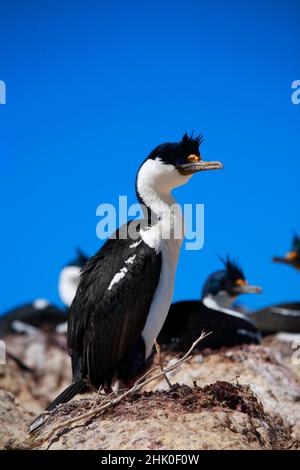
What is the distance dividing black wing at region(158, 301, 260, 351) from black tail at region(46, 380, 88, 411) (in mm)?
2811

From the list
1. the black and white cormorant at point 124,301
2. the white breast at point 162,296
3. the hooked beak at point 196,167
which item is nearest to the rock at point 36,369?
the black and white cormorant at point 124,301

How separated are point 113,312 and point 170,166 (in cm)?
154

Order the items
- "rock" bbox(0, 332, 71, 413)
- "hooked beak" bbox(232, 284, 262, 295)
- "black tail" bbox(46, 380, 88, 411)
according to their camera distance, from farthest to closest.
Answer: "rock" bbox(0, 332, 71, 413), "hooked beak" bbox(232, 284, 262, 295), "black tail" bbox(46, 380, 88, 411)

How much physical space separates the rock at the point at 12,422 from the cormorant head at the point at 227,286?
4783 mm

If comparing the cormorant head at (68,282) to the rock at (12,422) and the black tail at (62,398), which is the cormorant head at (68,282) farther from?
the black tail at (62,398)

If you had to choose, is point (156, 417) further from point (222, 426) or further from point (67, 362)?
point (67, 362)

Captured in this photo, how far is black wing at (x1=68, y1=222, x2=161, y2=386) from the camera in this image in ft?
24.5

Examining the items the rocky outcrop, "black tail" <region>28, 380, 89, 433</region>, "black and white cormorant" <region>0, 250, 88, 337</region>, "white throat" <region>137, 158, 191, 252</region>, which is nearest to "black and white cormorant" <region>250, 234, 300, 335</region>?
"black and white cormorant" <region>0, 250, 88, 337</region>

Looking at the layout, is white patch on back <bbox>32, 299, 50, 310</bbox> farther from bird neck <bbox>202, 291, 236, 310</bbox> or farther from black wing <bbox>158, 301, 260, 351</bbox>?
black wing <bbox>158, 301, 260, 351</bbox>

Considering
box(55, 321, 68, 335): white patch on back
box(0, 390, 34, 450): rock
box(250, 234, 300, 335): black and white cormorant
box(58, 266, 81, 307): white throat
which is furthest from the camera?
box(55, 321, 68, 335): white patch on back

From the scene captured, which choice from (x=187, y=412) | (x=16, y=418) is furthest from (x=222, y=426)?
(x=16, y=418)

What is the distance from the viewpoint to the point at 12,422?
8086 mm

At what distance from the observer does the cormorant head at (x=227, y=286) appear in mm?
12844

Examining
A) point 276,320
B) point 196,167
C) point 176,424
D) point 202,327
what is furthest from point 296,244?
point 176,424
